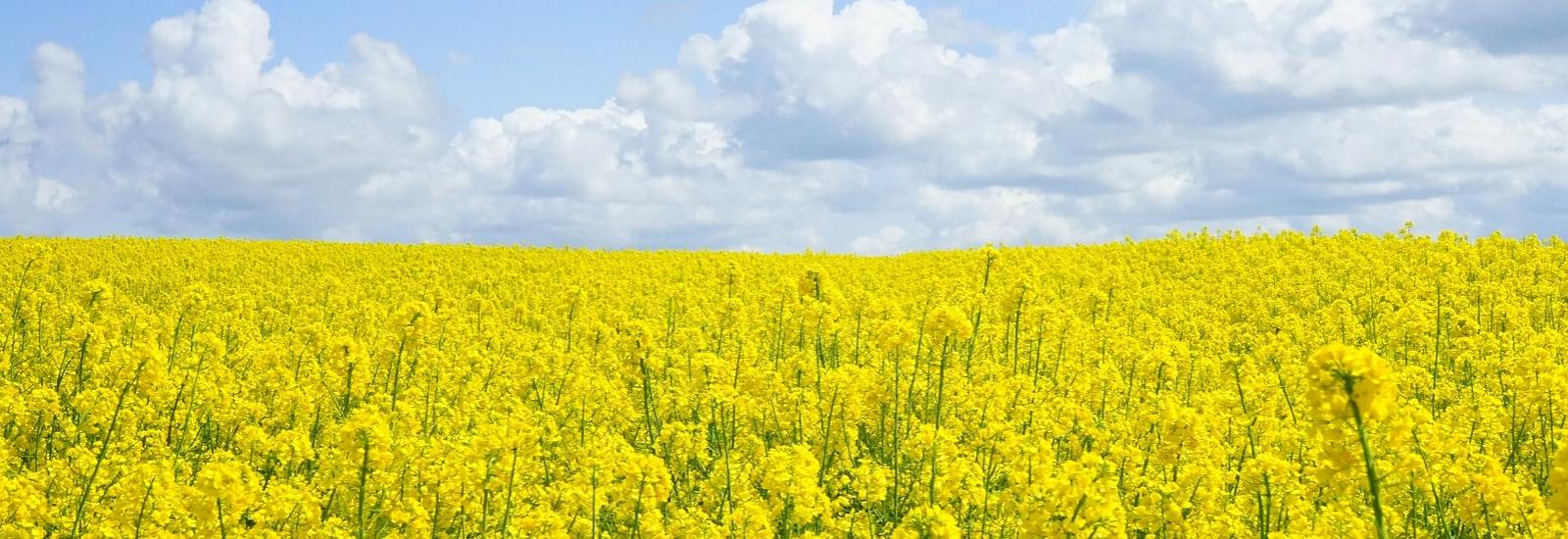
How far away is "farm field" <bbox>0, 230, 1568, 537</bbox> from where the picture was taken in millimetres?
5488

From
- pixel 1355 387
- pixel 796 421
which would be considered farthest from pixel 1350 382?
pixel 796 421

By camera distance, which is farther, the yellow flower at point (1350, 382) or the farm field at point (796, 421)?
the farm field at point (796, 421)

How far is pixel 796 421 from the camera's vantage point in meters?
8.70

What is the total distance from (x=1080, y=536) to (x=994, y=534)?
1.90 meters

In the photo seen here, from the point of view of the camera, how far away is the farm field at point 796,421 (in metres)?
5.49

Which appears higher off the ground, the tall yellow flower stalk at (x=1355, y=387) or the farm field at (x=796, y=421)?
the tall yellow flower stalk at (x=1355, y=387)

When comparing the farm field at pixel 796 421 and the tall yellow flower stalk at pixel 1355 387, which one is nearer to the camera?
the tall yellow flower stalk at pixel 1355 387

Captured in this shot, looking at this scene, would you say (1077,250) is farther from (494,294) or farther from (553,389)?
(553,389)

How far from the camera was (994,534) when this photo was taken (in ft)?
20.1

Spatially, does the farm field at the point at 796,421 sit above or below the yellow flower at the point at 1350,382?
below

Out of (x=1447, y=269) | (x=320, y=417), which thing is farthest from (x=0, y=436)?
(x=1447, y=269)

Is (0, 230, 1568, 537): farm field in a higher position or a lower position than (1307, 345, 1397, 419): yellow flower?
lower

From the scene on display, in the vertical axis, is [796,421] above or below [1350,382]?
below

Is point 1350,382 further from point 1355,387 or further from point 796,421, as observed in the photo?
point 796,421
